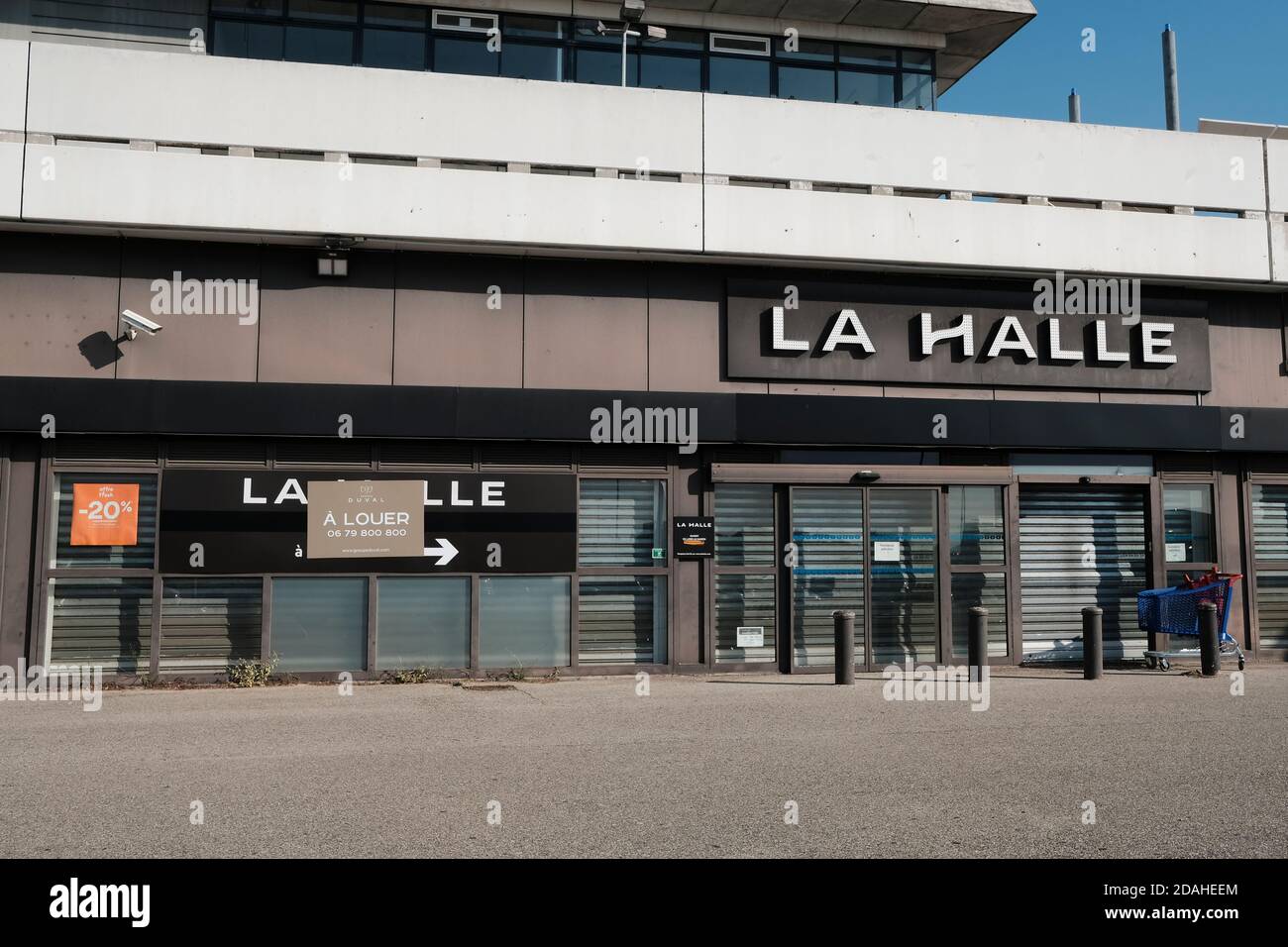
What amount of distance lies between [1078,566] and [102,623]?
519 inches

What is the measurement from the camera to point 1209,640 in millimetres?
14430

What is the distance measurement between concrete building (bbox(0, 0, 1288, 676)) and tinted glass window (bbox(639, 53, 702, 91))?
0.05 m

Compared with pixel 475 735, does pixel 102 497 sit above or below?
above

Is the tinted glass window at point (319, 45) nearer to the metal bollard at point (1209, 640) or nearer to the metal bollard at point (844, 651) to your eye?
the metal bollard at point (844, 651)

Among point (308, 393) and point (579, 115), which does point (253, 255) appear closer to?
point (308, 393)

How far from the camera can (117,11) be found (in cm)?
1542

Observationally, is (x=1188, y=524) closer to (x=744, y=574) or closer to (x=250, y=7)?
(x=744, y=574)

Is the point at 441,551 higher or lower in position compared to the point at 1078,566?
higher

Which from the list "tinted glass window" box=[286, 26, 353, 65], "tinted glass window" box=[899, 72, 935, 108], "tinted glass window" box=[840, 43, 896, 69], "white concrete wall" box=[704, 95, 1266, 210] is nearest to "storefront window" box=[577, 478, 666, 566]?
"white concrete wall" box=[704, 95, 1266, 210]

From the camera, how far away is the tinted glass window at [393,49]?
15953 millimetres
